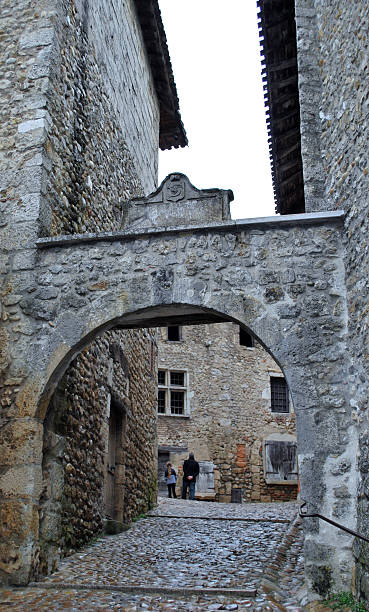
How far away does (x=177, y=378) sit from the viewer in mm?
18109

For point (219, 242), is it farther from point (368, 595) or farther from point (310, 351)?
point (368, 595)

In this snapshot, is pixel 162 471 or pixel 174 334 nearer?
pixel 162 471

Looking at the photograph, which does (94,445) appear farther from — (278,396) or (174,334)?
(278,396)

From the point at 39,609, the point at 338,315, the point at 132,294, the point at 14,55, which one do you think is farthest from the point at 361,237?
the point at 14,55

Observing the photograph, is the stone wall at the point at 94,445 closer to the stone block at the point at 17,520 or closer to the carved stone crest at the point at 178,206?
the stone block at the point at 17,520

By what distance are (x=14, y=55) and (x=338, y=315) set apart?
167 inches

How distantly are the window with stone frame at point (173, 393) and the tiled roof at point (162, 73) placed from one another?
22.8ft

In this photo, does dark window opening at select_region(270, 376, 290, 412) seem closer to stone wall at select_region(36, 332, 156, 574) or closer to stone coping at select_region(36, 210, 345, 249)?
stone wall at select_region(36, 332, 156, 574)

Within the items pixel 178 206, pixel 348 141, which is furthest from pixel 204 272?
pixel 348 141

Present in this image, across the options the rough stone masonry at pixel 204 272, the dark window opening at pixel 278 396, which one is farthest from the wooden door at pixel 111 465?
the dark window opening at pixel 278 396

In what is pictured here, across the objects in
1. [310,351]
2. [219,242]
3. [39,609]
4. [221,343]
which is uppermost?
[221,343]

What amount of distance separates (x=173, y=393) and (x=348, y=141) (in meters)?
13.1

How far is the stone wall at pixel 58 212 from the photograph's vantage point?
5.45m

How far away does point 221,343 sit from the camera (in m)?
18.2
